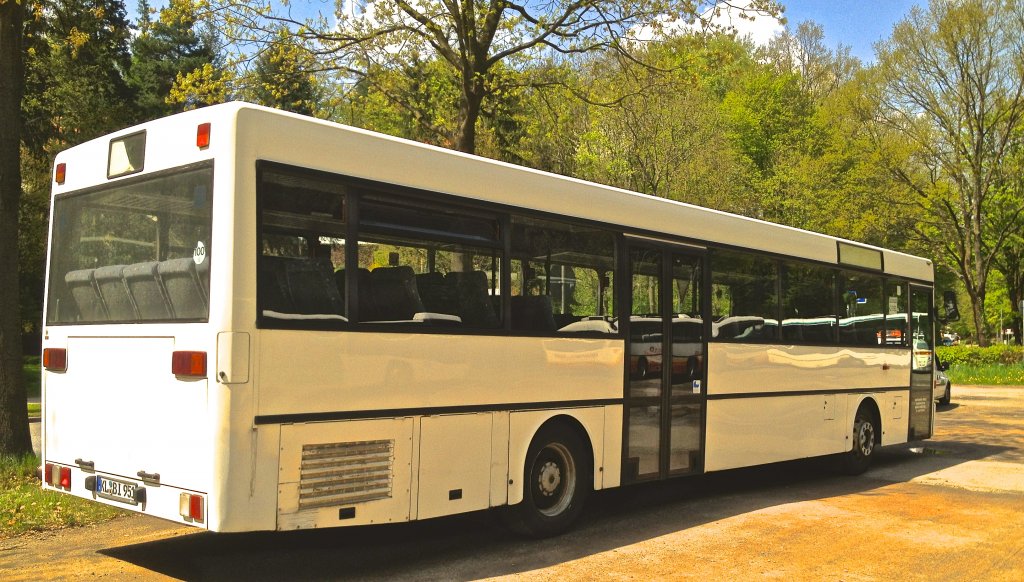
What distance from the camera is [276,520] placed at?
20.1 feet

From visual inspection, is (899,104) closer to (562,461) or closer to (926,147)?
(926,147)

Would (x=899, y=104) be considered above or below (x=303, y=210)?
above

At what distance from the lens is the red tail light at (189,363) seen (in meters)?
5.98

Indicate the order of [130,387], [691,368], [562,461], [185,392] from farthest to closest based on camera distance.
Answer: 1. [691,368]
2. [562,461]
3. [130,387]
4. [185,392]

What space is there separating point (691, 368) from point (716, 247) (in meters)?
1.44

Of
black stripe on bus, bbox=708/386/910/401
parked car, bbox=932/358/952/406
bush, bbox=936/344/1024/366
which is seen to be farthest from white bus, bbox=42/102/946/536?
bush, bbox=936/344/1024/366

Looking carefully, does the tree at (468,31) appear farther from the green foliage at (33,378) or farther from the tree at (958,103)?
the tree at (958,103)

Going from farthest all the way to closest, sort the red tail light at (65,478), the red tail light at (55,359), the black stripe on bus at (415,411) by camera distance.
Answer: the red tail light at (55,359)
the red tail light at (65,478)
the black stripe on bus at (415,411)

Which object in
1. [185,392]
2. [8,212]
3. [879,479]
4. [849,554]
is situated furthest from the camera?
[879,479]

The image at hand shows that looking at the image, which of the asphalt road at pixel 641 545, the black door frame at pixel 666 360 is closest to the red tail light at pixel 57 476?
the asphalt road at pixel 641 545

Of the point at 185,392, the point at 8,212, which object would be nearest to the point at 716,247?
the point at 185,392

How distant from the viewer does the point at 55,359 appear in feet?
23.8

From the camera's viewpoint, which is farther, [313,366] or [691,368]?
[691,368]

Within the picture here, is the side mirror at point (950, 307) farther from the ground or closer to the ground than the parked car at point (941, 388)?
farther from the ground
